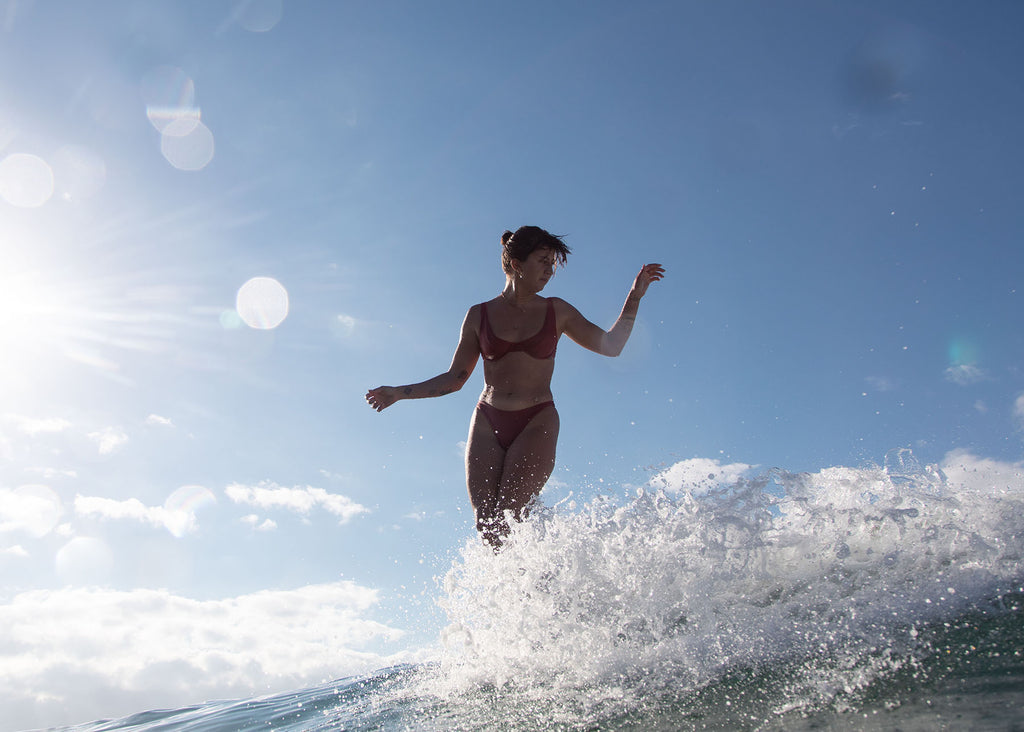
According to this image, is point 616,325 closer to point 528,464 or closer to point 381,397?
point 528,464

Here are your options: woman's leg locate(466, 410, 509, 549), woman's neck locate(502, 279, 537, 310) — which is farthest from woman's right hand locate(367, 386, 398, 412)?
woman's neck locate(502, 279, 537, 310)

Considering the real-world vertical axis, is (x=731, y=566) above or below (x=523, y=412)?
below

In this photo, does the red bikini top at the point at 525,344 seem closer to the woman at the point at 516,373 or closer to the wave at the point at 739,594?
the woman at the point at 516,373

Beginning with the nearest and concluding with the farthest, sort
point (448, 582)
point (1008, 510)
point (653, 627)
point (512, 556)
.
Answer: point (653, 627)
point (1008, 510)
point (512, 556)
point (448, 582)

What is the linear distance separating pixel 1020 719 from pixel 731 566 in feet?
4.25

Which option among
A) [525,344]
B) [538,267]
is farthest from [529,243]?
[525,344]

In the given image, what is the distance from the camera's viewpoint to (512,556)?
3424mm

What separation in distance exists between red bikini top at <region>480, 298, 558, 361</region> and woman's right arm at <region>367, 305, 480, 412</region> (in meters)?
0.08

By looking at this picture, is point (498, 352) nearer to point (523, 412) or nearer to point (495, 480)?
point (523, 412)

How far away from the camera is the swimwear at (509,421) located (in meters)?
4.00

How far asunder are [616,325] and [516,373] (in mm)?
824

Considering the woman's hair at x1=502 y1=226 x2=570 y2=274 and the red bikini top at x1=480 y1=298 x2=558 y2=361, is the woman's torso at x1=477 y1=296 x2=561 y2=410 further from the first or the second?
the woman's hair at x1=502 y1=226 x2=570 y2=274

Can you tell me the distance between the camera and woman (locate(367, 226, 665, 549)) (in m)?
3.86

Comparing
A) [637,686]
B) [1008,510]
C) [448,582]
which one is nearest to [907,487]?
[1008,510]
